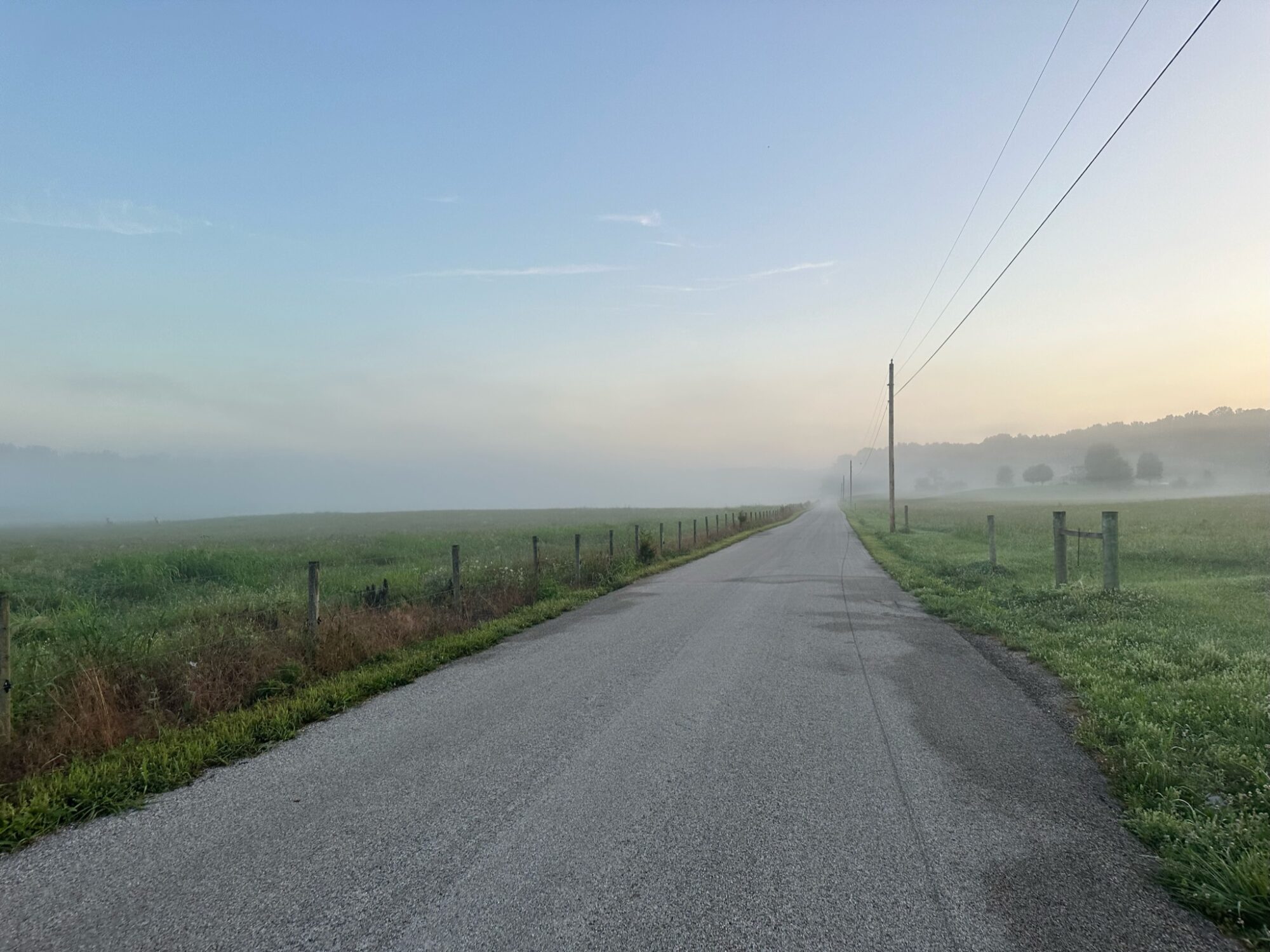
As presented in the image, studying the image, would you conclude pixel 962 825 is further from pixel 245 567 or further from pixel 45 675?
pixel 245 567

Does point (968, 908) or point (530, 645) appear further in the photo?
point (530, 645)

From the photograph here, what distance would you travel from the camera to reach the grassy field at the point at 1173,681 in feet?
10.7

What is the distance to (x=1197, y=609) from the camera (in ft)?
32.4

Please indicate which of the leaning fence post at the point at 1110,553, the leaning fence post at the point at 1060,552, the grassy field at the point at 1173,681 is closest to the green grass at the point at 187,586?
the grassy field at the point at 1173,681

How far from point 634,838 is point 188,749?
376 centimetres

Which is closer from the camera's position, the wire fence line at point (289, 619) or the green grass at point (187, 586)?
the wire fence line at point (289, 619)

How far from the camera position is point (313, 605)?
26.5 feet

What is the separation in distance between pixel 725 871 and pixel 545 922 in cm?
91

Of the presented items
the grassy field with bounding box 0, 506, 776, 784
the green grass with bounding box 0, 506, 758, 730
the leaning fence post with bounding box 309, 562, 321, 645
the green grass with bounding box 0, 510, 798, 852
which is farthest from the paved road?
the green grass with bounding box 0, 506, 758, 730

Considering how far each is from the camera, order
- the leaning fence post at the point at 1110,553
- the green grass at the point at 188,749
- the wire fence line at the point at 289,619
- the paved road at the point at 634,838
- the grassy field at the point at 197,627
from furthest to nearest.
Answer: the leaning fence post at the point at 1110,553
the wire fence line at the point at 289,619
the grassy field at the point at 197,627
the green grass at the point at 188,749
the paved road at the point at 634,838

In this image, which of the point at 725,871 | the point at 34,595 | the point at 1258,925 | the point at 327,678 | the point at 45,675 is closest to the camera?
the point at 1258,925

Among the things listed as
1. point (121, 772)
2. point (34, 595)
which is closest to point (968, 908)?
point (121, 772)

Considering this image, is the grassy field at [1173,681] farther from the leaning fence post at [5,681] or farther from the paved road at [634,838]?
the leaning fence post at [5,681]

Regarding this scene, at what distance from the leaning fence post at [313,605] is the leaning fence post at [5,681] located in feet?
9.69
